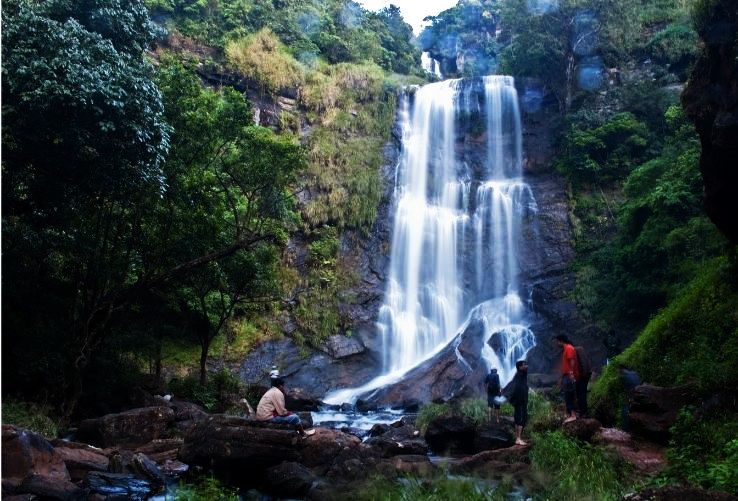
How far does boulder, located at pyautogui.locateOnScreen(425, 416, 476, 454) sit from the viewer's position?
1134 cm

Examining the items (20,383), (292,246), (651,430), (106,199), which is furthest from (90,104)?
(292,246)

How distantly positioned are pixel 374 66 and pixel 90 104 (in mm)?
26380

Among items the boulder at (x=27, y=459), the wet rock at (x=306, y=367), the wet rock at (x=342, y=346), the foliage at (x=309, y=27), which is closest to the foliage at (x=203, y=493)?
the boulder at (x=27, y=459)

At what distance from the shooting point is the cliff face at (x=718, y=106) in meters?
8.47

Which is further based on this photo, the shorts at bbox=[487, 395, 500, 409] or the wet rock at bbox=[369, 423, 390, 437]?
the wet rock at bbox=[369, 423, 390, 437]

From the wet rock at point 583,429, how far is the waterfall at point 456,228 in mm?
12084

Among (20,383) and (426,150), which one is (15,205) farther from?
(426,150)

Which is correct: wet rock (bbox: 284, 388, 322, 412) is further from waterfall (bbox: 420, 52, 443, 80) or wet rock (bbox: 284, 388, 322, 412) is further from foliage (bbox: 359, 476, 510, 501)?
waterfall (bbox: 420, 52, 443, 80)

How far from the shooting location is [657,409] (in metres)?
8.94

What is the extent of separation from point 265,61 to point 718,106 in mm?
25622

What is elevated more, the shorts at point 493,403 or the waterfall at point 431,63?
the waterfall at point 431,63

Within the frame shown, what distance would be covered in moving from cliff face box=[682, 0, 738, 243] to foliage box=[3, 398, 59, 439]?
12129mm

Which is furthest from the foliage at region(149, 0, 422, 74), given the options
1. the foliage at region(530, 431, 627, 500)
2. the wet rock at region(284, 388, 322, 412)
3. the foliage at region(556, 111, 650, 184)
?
the foliage at region(530, 431, 627, 500)

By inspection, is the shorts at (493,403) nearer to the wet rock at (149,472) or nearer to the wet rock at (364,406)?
the wet rock at (364,406)
